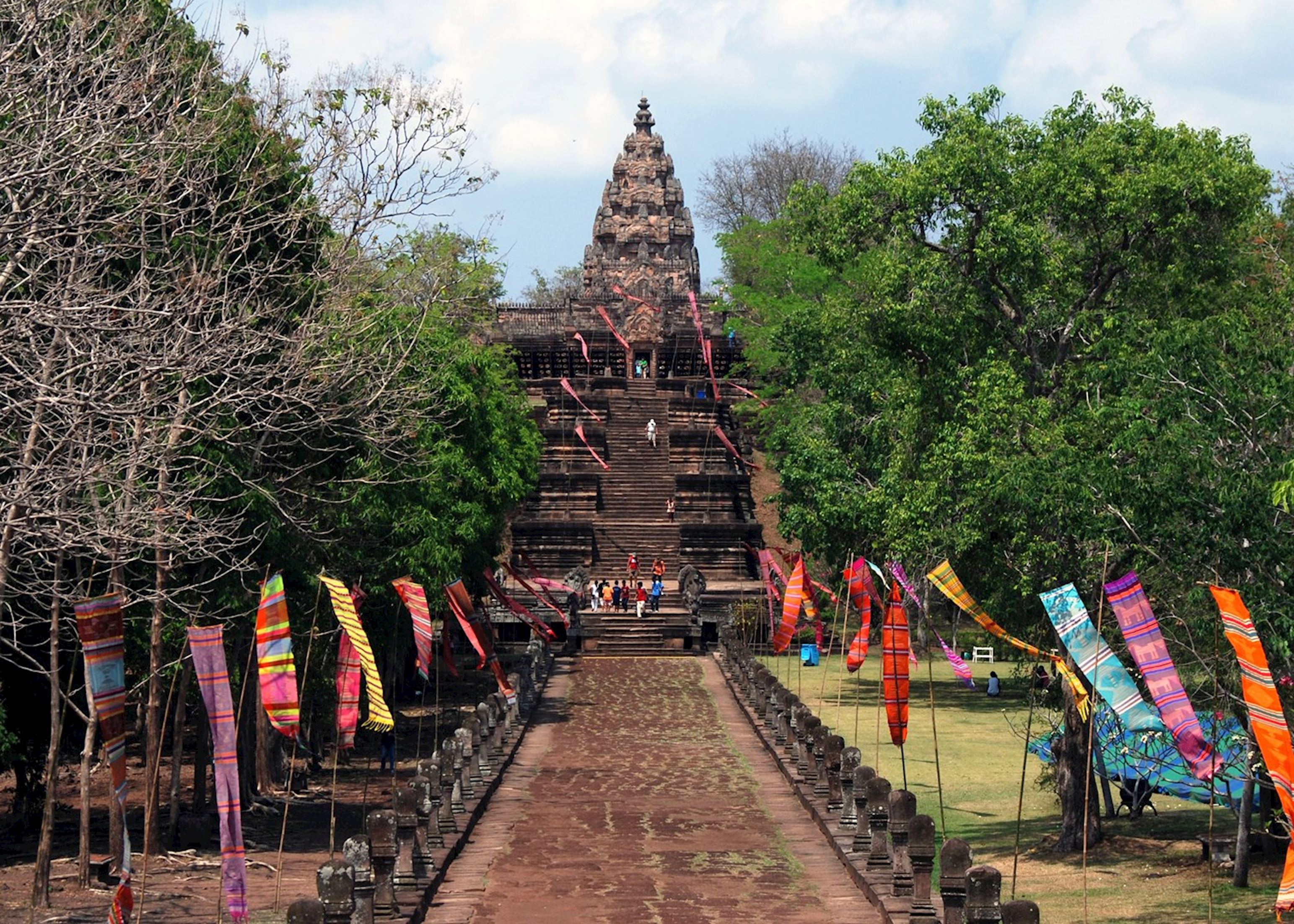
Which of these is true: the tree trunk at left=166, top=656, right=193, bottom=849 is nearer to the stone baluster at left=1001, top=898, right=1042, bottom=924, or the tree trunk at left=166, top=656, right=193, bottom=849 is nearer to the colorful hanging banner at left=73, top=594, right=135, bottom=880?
the colorful hanging banner at left=73, top=594, right=135, bottom=880

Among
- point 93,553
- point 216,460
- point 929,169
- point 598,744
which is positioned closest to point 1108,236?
point 929,169

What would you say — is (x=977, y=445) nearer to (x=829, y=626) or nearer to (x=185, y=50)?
(x=185, y=50)

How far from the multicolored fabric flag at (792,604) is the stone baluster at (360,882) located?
1828cm

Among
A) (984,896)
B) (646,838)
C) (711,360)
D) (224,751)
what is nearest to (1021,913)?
(984,896)

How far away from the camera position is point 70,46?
14.7 meters

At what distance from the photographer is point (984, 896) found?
12.2 m

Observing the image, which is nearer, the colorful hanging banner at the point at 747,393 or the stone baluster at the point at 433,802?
the stone baluster at the point at 433,802

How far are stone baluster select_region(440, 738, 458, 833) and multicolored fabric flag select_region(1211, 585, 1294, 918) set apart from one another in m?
9.45

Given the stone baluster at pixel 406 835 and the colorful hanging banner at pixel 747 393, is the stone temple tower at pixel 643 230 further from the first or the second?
the stone baluster at pixel 406 835

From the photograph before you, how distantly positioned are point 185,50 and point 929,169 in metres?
11.9

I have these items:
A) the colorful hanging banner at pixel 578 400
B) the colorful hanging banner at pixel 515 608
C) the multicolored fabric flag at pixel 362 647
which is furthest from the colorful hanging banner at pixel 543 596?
the multicolored fabric flag at pixel 362 647

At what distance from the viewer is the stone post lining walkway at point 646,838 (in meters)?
16.0

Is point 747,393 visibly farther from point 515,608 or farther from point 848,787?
point 848,787

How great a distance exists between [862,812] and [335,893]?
24.4ft
